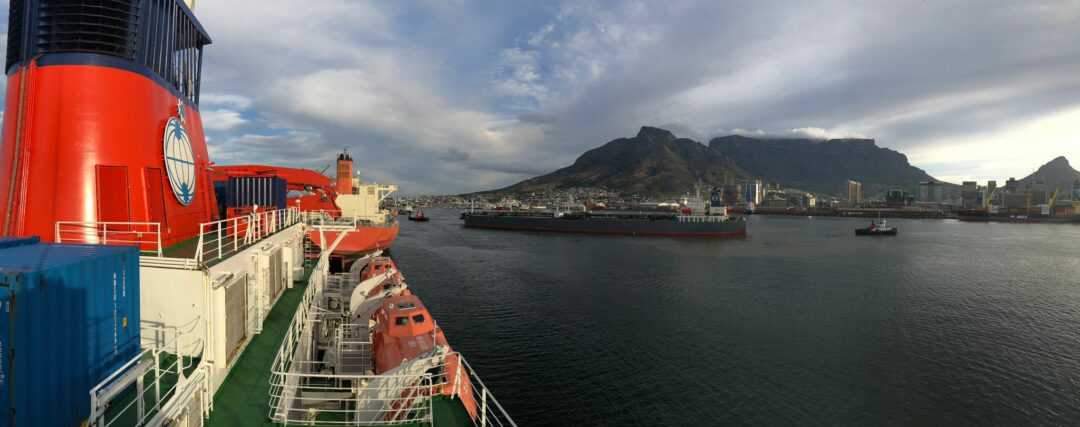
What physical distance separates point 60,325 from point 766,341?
24.0 m

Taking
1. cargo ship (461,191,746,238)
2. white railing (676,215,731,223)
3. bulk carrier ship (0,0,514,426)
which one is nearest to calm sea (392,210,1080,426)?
bulk carrier ship (0,0,514,426)

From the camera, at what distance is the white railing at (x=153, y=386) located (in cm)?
498

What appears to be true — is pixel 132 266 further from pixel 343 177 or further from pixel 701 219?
pixel 701 219

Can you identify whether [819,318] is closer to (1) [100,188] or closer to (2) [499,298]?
(2) [499,298]

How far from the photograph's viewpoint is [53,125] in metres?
8.88

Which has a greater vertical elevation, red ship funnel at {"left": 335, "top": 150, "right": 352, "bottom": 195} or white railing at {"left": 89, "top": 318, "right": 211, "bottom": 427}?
red ship funnel at {"left": 335, "top": 150, "right": 352, "bottom": 195}

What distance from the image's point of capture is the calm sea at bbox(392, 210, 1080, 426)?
15.3 metres

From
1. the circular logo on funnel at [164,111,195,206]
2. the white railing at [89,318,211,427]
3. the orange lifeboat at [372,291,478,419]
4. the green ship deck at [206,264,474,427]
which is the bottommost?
the orange lifeboat at [372,291,478,419]

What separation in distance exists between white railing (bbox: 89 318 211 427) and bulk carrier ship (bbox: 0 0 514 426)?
1.3 inches

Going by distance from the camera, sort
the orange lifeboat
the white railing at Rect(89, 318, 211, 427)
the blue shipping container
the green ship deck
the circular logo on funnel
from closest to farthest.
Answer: the blue shipping container < the white railing at Rect(89, 318, 211, 427) < the green ship deck < the circular logo on funnel < the orange lifeboat

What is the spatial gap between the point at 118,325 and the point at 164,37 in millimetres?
8520

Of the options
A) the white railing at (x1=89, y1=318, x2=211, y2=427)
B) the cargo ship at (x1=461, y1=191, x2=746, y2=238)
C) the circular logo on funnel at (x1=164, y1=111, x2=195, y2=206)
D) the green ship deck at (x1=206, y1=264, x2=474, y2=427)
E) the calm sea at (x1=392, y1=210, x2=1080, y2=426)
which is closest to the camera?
the white railing at (x1=89, y1=318, x2=211, y2=427)

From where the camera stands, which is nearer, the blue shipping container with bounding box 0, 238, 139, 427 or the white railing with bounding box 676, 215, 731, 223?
the blue shipping container with bounding box 0, 238, 139, 427

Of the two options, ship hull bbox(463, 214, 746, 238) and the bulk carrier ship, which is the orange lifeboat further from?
ship hull bbox(463, 214, 746, 238)
